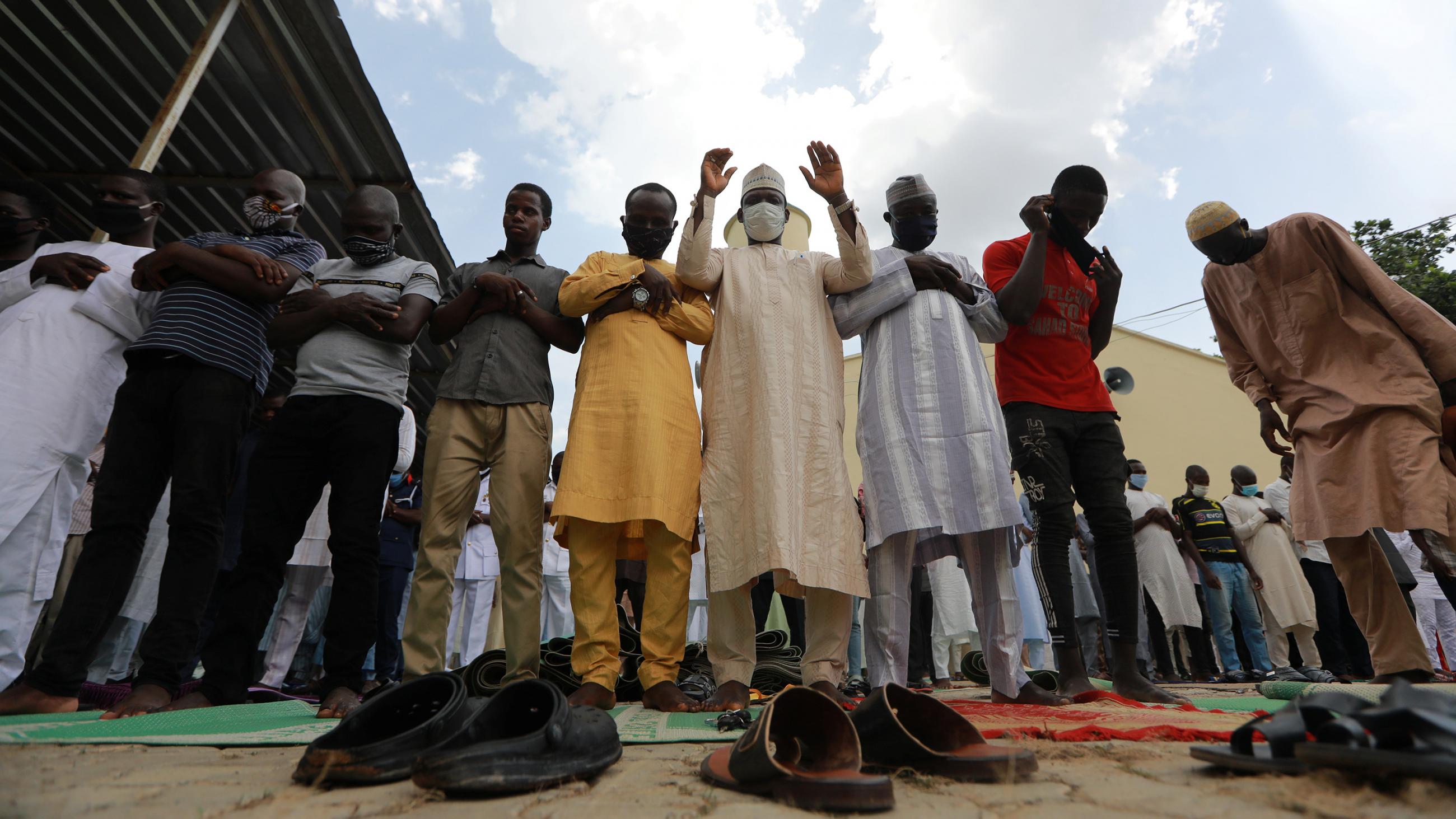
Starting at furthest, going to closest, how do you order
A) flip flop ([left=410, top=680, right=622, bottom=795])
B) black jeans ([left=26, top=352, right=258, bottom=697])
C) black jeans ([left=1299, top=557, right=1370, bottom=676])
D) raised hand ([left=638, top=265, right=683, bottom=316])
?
black jeans ([left=1299, top=557, right=1370, bottom=676]) < raised hand ([left=638, top=265, right=683, bottom=316]) < black jeans ([left=26, top=352, right=258, bottom=697]) < flip flop ([left=410, top=680, right=622, bottom=795])

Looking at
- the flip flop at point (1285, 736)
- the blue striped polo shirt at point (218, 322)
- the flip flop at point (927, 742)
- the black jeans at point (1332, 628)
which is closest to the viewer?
the flip flop at point (1285, 736)

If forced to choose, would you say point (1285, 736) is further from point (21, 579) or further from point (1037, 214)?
point (21, 579)

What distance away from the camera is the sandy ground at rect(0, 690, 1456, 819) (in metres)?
1.04

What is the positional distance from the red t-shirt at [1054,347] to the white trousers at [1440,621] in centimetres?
630

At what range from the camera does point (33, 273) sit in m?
3.12

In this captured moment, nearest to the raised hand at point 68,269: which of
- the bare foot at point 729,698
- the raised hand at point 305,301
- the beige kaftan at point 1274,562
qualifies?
the raised hand at point 305,301

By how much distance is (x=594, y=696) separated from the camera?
2.63 meters

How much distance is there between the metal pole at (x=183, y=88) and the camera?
4.79m

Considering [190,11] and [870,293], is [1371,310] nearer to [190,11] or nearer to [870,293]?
[870,293]

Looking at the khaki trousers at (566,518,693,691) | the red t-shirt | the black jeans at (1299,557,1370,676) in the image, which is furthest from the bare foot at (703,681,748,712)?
the black jeans at (1299,557,1370,676)

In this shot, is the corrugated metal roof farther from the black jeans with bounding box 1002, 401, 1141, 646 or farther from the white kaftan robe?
the black jeans with bounding box 1002, 401, 1141, 646

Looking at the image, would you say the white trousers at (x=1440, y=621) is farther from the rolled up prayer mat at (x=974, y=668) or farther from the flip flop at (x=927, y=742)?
the flip flop at (x=927, y=742)

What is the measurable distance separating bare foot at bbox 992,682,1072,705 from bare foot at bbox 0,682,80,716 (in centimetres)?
330

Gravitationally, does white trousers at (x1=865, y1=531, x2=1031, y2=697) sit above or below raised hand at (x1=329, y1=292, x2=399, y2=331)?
below
